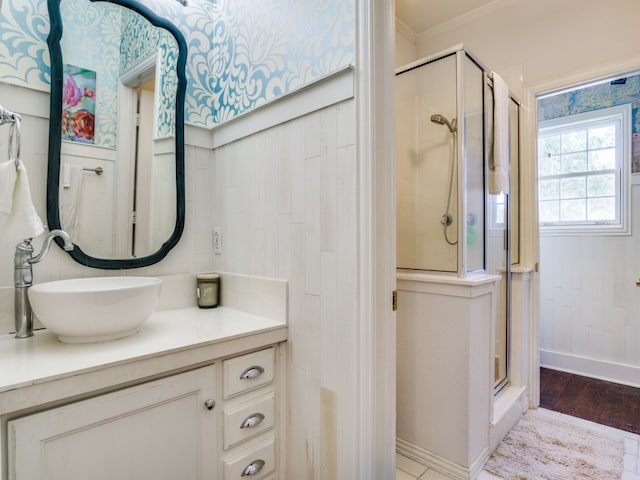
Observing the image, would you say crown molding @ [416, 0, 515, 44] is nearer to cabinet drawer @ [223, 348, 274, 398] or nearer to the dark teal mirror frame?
the dark teal mirror frame

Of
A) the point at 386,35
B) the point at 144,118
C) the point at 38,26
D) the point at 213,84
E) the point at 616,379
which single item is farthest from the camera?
the point at 616,379

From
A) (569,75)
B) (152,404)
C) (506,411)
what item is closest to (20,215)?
(152,404)

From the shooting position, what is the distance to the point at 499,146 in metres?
1.97

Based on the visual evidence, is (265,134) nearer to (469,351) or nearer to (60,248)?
(60,248)

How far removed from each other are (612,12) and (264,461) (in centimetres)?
297

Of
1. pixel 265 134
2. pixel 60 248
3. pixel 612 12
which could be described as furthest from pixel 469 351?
pixel 612 12

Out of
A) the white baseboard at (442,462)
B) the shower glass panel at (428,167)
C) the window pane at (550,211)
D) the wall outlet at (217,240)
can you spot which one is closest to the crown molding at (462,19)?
the shower glass panel at (428,167)

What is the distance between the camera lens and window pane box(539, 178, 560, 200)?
324cm

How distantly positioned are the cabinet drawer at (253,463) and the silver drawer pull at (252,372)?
261 mm

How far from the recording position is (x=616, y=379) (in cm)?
275

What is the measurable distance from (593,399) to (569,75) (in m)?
2.22

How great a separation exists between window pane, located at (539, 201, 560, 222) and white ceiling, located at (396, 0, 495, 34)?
1.86 meters

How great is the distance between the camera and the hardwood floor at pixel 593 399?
217 centimetres

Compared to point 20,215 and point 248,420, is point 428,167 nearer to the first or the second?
point 248,420
